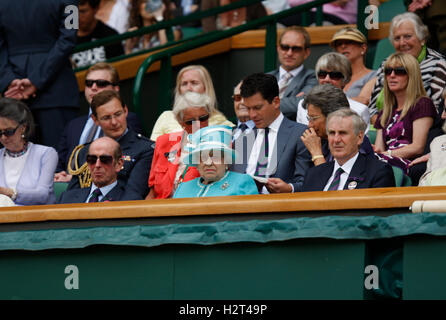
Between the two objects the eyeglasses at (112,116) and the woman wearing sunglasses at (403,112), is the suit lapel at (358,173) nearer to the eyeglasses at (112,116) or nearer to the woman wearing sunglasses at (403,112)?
the woman wearing sunglasses at (403,112)

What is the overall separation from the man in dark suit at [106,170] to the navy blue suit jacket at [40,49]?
170 centimetres

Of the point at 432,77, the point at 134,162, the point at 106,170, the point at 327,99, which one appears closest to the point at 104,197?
the point at 106,170

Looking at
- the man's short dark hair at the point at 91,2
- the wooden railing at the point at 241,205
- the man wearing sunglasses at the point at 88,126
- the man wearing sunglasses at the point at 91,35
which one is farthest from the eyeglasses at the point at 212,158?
the man's short dark hair at the point at 91,2

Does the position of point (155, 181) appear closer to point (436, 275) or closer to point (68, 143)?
point (68, 143)

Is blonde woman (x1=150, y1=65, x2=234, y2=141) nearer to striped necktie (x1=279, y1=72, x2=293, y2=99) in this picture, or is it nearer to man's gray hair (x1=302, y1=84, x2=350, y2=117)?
striped necktie (x1=279, y1=72, x2=293, y2=99)

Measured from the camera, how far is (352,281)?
4672 mm

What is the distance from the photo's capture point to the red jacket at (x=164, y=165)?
6.65 metres

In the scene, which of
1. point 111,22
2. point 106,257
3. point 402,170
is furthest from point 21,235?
point 111,22

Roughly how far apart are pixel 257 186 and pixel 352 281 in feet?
5.38

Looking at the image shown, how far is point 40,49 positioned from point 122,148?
166 cm

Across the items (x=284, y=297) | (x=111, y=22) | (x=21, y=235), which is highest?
(x=111, y=22)

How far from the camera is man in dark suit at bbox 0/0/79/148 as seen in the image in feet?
26.8

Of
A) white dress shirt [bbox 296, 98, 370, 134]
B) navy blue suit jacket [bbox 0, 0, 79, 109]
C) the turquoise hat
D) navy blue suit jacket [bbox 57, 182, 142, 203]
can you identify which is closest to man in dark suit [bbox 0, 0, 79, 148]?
navy blue suit jacket [bbox 0, 0, 79, 109]

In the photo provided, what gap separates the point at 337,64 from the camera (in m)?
7.41
